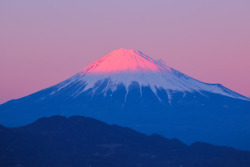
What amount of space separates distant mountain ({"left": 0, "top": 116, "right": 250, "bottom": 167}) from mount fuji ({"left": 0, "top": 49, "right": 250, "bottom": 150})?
2230 cm

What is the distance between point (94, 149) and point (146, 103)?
41207 mm

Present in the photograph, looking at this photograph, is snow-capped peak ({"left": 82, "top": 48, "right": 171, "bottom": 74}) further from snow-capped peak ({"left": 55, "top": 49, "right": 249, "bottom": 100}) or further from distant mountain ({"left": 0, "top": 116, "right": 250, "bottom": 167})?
distant mountain ({"left": 0, "top": 116, "right": 250, "bottom": 167})

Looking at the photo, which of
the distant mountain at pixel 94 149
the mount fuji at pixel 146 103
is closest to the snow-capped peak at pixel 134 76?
the mount fuji at pixel 146 103

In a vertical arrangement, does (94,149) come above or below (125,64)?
below

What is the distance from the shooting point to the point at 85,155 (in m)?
85.0

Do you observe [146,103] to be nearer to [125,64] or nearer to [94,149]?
[125,64]

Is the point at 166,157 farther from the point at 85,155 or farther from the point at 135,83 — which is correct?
the point at 135,83

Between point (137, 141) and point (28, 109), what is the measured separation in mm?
46117

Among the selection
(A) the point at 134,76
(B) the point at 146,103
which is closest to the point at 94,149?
(B) the point at 146,103

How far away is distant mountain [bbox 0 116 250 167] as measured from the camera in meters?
81.2

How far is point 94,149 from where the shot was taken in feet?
297

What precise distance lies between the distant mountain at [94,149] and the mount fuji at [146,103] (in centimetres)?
2230

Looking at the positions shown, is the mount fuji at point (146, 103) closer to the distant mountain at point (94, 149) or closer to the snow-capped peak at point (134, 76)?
the snow-capped peak at point (134, 76)

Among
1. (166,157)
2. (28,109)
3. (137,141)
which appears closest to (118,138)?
(137,141)
